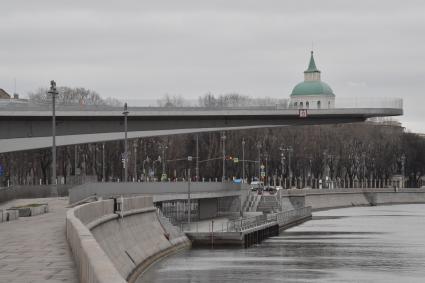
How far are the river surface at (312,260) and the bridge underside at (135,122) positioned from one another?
10304mm

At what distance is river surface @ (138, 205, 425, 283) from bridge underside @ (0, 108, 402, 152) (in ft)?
33.8

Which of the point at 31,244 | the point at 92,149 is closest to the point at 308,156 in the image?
the point at 92,149

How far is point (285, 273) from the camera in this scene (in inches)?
2408

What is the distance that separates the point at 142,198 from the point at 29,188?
1231cm

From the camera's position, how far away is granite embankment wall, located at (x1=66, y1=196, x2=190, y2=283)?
40875mm

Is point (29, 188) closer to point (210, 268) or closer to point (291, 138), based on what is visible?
point (210, 268)

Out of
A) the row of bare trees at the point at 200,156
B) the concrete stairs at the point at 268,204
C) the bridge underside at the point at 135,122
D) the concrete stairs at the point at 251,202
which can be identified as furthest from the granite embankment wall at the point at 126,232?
the concrete stairs at the point at 268,204

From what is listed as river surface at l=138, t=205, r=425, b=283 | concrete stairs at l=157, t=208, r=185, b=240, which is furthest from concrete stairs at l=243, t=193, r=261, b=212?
concrete stairs at l=157, t=208, r=185, b=240

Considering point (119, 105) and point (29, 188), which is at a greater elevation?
point (119, 105)

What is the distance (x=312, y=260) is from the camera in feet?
236

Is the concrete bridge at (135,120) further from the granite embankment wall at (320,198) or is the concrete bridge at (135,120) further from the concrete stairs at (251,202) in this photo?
the granite embankment wall at (320,198)

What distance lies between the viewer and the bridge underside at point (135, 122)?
7381 centimetres

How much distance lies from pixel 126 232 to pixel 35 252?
26438mm

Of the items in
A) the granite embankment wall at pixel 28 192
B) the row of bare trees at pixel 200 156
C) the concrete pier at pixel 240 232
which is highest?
the row of bare trees at pixel 200 156
